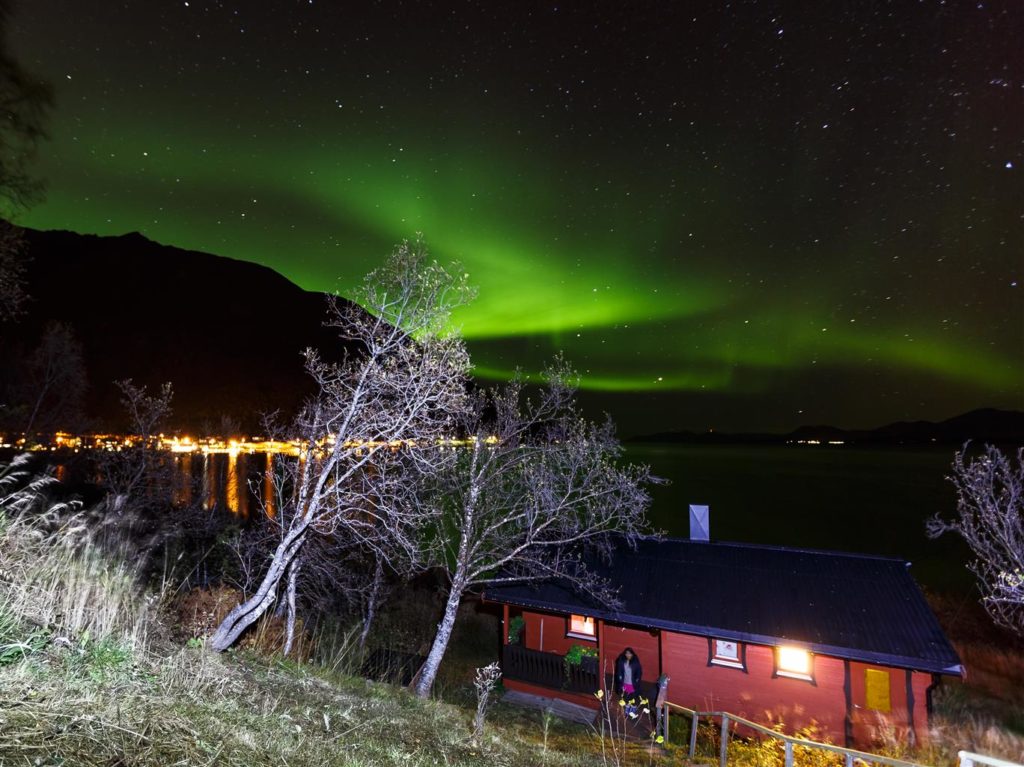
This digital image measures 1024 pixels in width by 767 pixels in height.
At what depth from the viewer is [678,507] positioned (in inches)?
3236

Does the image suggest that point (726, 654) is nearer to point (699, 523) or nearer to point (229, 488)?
point (699, 523)

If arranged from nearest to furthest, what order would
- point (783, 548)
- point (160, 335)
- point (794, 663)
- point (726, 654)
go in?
1. point (794, 663)
2. point (726, 654)
3. point (783, 548)
4. point (160, 335)

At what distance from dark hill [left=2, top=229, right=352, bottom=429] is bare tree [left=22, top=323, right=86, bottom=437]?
4593 cm

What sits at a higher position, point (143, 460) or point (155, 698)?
point (143, 460)

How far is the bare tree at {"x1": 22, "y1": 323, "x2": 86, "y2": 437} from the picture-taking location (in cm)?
3297

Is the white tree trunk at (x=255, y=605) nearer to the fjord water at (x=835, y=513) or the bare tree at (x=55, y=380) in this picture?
the fjord water at (x=835, y=513)

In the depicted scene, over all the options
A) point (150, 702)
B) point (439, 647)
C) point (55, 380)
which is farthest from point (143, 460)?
point (150, 702)

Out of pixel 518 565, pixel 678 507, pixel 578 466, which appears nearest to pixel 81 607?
pixel 578 466

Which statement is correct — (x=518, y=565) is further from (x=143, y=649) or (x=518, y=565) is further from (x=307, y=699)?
(x=143, y=649)

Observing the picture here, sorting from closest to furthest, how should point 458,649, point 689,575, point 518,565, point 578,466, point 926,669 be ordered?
point 926,669
point 578,466
point 689,575
point 518,565
point 458,649

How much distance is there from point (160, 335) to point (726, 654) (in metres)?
170

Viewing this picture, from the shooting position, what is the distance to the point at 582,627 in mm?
18219

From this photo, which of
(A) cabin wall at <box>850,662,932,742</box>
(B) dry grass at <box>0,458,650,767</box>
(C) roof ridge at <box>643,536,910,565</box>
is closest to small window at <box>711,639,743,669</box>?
(A) cabin wall at <box>850,662,932,742</box>

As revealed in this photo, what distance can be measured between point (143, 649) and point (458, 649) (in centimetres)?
2011
